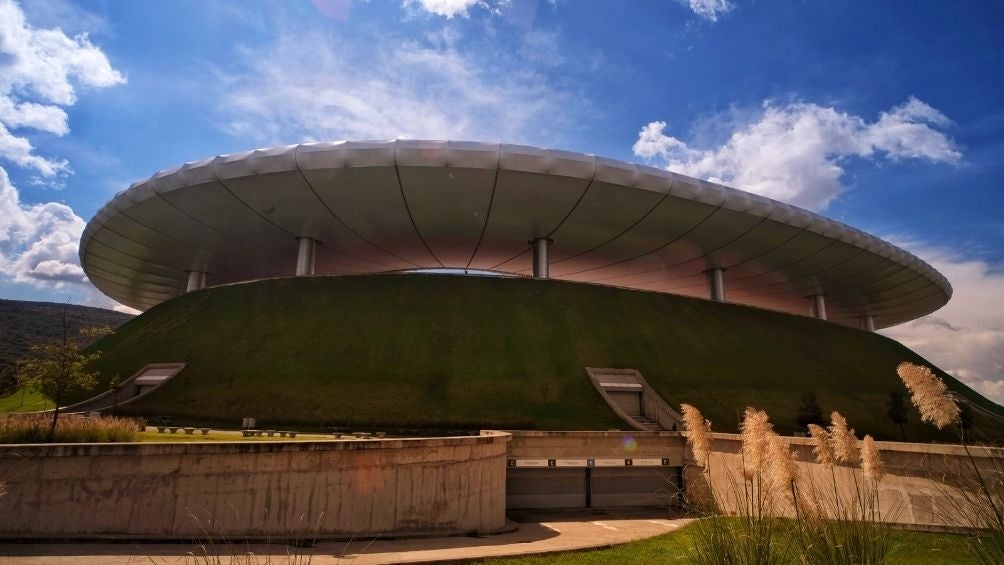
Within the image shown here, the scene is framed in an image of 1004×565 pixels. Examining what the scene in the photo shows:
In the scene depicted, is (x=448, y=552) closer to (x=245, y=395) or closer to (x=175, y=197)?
(x=245, y=395)

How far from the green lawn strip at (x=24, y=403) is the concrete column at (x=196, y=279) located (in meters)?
13.3

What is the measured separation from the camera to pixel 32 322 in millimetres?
90812

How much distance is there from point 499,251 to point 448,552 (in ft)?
100.0

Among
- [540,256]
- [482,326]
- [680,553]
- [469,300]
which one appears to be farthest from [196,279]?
[680,553]

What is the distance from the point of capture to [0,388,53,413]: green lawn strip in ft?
88.0

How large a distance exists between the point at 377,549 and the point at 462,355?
17.5 m

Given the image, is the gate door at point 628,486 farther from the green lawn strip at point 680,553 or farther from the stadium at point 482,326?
the green lawn strip at point 680,553

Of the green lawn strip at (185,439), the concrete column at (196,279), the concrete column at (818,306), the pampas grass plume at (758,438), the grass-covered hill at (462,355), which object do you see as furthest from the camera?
the concrete column at (818,306)

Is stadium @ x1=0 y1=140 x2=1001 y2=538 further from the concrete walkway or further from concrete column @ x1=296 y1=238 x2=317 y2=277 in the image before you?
the concrete walkway

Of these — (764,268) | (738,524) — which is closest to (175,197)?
(738,524)

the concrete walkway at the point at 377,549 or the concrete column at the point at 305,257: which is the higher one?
the concrete column at the point at 305,257

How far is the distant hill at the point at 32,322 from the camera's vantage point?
7801 centimetres

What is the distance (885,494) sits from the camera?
1245 cm

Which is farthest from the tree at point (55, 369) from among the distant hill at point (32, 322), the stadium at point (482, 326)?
the distant hill at point (32, 322)
